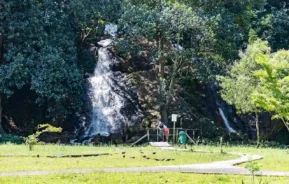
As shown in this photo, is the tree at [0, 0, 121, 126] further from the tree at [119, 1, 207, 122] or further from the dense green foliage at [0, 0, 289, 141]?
the tree at [119, 1, 207, 122]

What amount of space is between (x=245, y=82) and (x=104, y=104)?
9.60 meters

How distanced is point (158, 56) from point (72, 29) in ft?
22.9

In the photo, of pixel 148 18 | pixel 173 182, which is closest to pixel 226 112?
pixel 148 18

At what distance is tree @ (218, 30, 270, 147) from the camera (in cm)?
2586

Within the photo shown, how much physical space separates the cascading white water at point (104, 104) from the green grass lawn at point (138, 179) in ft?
54.7

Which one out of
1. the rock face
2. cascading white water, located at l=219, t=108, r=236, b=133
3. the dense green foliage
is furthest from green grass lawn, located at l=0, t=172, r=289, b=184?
cascading white water, located at l=219, t=108, r=236, b=133

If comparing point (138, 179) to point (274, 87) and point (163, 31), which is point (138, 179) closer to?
point (274, 87)

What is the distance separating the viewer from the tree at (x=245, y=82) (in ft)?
84.8

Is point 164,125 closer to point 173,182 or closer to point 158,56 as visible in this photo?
point 158,56

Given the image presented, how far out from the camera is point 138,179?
9547 mm

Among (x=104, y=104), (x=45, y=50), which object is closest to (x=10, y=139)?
(x=45, y=50)

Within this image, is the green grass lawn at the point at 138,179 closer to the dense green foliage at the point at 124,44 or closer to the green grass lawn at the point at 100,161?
the green grass lawn at the point at 100,161

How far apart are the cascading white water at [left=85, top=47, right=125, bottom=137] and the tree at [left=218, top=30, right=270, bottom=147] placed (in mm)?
7385

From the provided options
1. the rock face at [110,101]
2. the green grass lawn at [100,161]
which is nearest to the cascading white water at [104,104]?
the rock face at [110,101]
